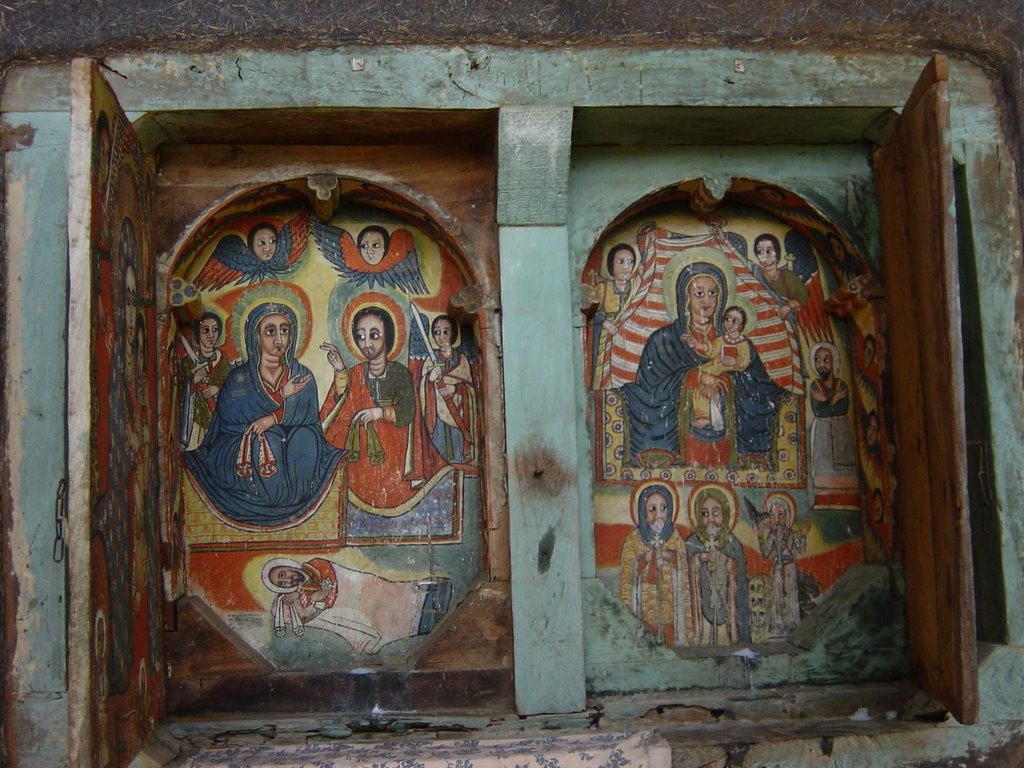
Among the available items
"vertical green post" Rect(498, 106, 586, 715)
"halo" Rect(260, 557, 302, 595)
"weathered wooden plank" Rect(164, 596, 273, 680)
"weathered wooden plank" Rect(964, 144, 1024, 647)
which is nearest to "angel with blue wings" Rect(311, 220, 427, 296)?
"vertical green post" Rect(498, 106, 586, 715)

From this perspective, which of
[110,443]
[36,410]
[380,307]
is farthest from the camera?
[380,307]

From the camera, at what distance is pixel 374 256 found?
5.37 metres

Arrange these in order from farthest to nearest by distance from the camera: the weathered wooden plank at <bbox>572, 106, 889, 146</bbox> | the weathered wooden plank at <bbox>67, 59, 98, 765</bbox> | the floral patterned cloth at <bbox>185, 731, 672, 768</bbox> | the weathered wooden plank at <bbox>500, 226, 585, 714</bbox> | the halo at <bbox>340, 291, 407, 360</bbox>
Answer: the halo at <bbox>340, 291, 407, 360</bbox>
the weathered wooden plank at <bbox>572, 106, 889, 146</bbox>
the weathered wooden plank at <bbox>500, 226, 585, 714</bbox>
the floral patterned cloth at <bbox>185, 731, 672, 768</bbox>
the weathered wooden plank at <bbox>67, 59, 98, 765</bbox>

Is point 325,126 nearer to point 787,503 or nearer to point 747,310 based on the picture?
point 747,310

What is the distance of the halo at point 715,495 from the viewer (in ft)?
17.3

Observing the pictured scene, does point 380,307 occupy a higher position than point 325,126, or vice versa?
point 325,126

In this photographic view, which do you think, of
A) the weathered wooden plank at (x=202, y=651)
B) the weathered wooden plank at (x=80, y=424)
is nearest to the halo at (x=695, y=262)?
the weathered wooden plank at (x=202, y=651)

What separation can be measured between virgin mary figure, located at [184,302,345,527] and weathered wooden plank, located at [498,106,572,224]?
1.08 meters

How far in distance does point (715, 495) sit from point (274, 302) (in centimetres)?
204

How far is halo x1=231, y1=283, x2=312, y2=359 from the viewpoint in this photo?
5.25 m

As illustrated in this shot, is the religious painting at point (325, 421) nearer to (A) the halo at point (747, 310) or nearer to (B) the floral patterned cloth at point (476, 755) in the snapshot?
(B) the floral patterned cloth at point (476, 755)

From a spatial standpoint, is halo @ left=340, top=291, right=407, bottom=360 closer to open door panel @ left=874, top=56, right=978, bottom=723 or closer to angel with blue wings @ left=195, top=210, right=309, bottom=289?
angel with blue wings @ left=195, top=210, right=309, bottom=289

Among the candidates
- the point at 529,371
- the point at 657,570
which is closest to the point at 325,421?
the point at 529,371

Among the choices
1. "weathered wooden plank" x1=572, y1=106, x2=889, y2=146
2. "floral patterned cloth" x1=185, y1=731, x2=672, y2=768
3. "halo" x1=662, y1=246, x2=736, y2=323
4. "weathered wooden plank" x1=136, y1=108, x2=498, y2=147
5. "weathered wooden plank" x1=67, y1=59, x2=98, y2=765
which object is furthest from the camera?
"halo" x1=662, y1=246, x2=736, y2=323
